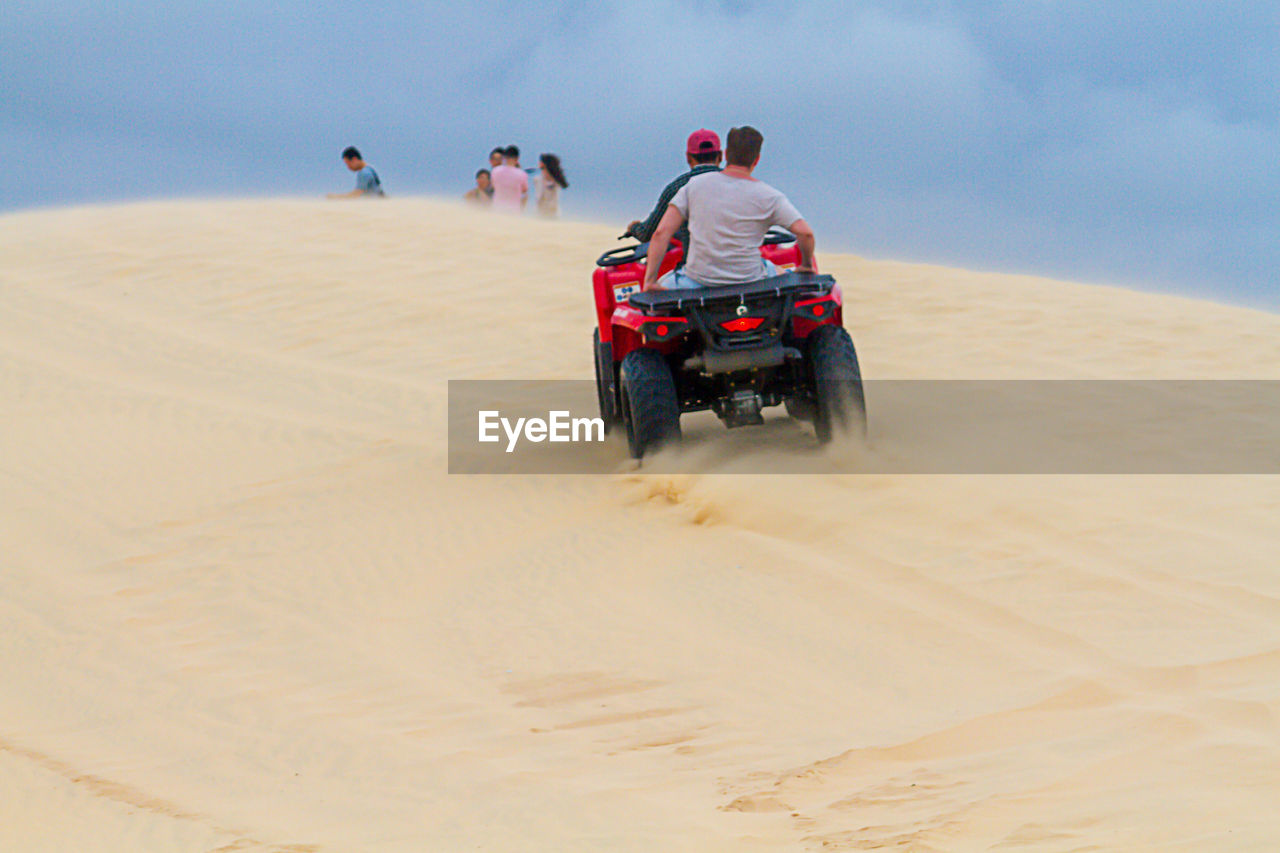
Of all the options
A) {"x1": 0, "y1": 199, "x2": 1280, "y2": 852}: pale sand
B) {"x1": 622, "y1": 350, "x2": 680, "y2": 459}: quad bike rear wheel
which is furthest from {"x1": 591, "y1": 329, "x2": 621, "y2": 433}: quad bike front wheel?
{"x1": 622, "y1": 350, "x2": 680, "y2": 459}: quad bike rear wheel

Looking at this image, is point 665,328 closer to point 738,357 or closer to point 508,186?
point 738,357

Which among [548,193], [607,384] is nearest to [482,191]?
[548,193]

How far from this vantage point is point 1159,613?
5.12 m

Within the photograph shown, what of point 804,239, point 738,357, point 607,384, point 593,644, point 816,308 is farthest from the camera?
point 607,384

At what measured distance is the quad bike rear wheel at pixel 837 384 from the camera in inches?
282

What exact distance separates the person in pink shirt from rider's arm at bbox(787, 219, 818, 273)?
39.9 feet

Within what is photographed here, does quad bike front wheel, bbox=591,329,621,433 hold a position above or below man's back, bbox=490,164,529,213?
below

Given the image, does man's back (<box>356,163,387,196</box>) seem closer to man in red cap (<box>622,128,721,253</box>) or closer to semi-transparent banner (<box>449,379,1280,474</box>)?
semi-transparent banner (<box>449,379,1280,474</box>)

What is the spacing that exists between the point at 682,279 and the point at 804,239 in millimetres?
694

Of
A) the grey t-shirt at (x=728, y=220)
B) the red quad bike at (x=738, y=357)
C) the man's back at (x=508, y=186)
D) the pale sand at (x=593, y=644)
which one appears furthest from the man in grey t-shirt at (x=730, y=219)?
the man's back at (x=508, y=186)

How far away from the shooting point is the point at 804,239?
7160mm

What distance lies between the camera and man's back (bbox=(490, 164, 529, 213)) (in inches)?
744

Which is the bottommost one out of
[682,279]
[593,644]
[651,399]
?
[593,644]

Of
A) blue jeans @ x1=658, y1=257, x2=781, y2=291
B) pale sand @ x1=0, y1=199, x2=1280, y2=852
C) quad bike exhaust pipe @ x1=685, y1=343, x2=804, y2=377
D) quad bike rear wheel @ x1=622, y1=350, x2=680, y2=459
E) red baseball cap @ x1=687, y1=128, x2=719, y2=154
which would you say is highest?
red baseball cap @ x1=687, y1=128, x2=719, y2=154
